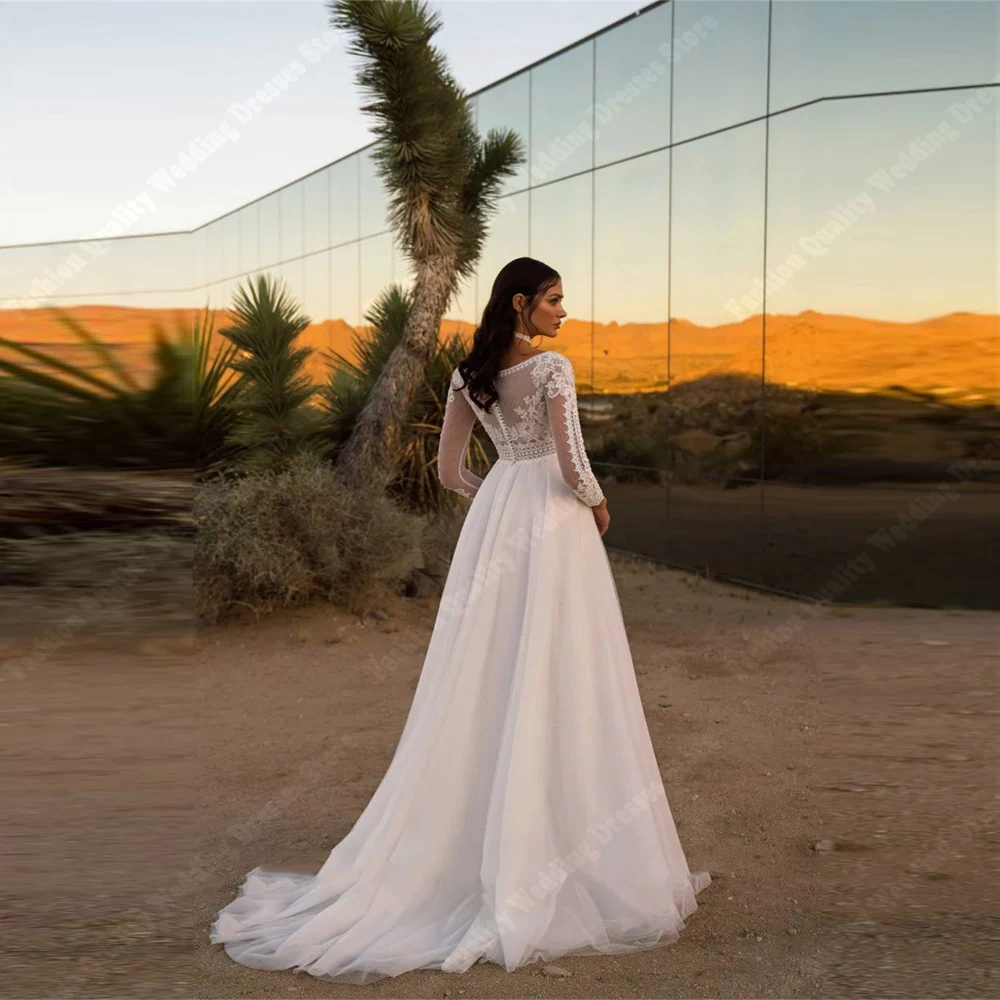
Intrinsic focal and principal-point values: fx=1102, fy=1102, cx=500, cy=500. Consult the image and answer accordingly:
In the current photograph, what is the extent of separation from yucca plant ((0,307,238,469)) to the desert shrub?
246cm

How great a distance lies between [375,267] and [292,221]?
3904mm

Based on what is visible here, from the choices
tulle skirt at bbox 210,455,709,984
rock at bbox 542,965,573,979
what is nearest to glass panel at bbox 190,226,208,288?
tulle skirt at bbox 210,455,709,984

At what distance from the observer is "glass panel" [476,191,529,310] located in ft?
40.9

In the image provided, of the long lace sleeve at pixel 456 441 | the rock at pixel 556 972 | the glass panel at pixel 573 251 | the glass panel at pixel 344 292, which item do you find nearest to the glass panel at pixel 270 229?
the glass panel at pixel 344 292

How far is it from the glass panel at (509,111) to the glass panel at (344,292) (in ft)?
13.4

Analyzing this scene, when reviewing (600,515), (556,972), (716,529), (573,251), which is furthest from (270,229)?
(556,972)

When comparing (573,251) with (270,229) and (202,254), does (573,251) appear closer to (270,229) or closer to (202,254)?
(270,229)

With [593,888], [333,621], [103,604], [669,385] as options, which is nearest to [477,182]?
[669,385]

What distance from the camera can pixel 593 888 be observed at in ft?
10.2

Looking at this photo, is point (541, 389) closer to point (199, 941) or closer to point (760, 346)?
point (199, 941)

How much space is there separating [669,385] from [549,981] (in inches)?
315

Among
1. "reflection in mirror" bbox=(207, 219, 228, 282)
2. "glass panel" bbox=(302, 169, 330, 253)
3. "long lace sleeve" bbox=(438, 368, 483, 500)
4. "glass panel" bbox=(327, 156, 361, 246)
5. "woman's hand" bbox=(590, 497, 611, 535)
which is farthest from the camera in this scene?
"reflection in mirror" bbox=(207, 219, 228, 282)

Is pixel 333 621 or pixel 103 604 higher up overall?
pixel 103 604

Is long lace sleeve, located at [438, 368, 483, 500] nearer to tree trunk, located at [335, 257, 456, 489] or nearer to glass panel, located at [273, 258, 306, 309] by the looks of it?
tree trunk, located at [335, 257, 456, 489]
